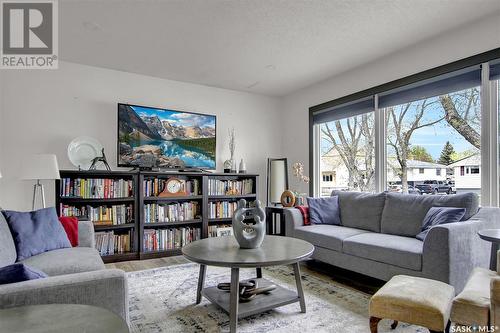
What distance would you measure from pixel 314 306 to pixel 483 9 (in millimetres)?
3020

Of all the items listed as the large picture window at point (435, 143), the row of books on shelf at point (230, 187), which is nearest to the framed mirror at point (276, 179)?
the row of books on shelf at point (230, 187)

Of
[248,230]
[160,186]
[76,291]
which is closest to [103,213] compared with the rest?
[160,186]

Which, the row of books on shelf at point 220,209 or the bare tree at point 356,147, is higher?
the bare tree at point 356,147

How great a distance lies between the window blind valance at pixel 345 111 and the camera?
419cm

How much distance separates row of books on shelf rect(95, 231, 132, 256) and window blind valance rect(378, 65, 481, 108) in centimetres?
374

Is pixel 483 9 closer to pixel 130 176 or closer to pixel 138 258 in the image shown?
pixel 130 176

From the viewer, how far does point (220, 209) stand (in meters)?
4.70

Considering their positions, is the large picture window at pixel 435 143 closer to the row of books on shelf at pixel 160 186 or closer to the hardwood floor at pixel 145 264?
the row of books on shelf at pixel 160 186

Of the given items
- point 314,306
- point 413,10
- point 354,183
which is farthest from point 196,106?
point 314,306

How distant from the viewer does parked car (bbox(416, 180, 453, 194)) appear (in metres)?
3.40

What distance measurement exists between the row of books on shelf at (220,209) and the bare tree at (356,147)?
182 centimetres

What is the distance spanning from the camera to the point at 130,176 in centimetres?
417

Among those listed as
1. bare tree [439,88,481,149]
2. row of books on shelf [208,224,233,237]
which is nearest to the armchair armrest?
bare tree [439,88,481,149]

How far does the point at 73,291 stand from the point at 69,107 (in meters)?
3.29
